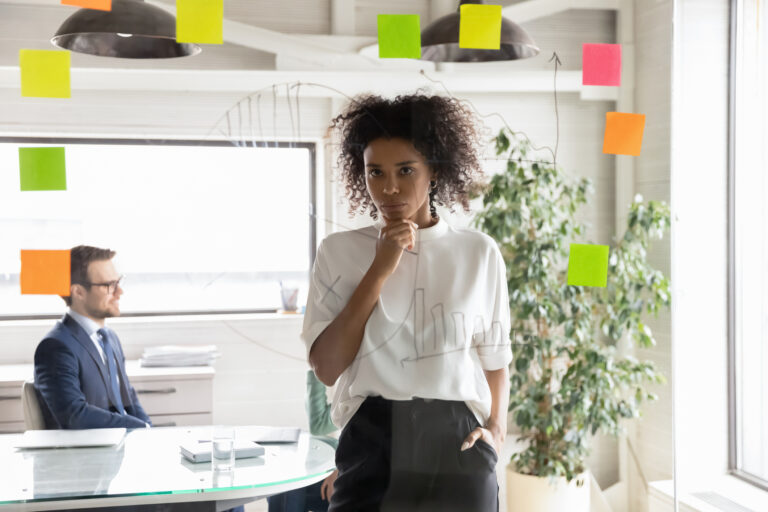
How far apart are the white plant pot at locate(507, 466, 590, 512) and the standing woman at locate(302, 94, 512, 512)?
0.47 ft

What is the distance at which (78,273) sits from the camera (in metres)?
1.39

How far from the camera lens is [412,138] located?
1.32 meters

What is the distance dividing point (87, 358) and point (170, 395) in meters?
0.17

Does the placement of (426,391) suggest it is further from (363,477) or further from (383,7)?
(383,7)

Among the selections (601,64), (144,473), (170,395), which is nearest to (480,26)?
(601,64)

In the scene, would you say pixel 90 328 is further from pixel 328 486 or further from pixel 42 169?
pixel 328 486

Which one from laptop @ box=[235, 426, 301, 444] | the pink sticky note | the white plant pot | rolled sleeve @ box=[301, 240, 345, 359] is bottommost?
the white plant pot

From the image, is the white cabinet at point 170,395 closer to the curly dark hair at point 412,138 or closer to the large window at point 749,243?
the curly dark hair at point 412,138

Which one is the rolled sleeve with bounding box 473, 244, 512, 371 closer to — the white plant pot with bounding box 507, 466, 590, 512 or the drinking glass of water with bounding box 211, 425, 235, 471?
the white plant pot with bounding box 507, 466, 590, 512

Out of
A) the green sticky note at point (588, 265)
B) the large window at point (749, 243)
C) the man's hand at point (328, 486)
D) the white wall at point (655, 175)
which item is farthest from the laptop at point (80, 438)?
the large window at point (749, 243)

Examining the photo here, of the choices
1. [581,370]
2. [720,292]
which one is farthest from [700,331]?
[581,370]

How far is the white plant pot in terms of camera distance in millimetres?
1509

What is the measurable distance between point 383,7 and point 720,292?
3.72 feet

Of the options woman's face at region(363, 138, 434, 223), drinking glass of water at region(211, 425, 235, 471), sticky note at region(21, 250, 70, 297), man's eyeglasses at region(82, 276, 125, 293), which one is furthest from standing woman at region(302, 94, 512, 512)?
sticky note at region(21, 250, 70, 297)
